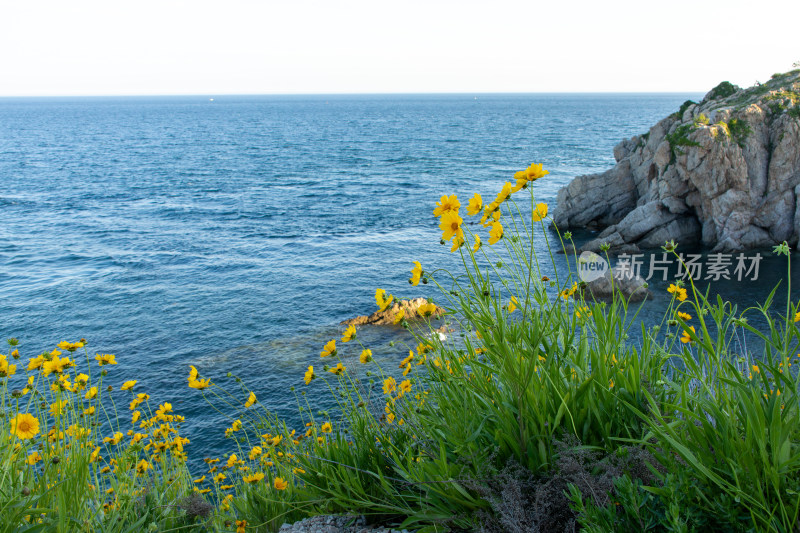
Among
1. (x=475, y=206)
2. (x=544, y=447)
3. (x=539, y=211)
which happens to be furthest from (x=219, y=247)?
(x=544, y=447)

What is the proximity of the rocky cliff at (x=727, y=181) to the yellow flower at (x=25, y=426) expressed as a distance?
2627 centimetres

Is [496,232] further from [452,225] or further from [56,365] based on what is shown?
[56,365]

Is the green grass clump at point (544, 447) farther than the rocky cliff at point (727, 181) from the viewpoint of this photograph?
No

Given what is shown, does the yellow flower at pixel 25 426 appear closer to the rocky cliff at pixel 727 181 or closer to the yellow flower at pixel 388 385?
the yellow flower at pixel 388 385

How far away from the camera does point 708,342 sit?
3.02 m

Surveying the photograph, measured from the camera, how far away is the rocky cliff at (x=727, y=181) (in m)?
27.5

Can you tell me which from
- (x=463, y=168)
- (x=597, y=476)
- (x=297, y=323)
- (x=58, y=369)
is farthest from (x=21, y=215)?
(x=597, y=476)

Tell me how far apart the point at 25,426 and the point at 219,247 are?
3117 cm

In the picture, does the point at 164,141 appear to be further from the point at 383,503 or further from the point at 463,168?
the point at 383,503

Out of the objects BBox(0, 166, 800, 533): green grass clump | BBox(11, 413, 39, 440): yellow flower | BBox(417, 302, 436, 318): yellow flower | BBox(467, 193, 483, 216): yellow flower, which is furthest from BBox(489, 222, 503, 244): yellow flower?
BBox(11, 413, 39, 440): yellow flower

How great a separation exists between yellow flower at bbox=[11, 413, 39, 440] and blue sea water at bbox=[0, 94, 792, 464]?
35.8 feet

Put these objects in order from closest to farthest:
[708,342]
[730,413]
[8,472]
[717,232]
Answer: [730,413]
[708,342]
[8,472]
[717,232]

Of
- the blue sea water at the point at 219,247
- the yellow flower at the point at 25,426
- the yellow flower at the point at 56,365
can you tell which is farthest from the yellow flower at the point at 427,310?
the blue sea water at the point at 219,247

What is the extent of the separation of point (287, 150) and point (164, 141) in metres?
29.2
